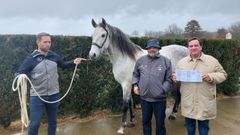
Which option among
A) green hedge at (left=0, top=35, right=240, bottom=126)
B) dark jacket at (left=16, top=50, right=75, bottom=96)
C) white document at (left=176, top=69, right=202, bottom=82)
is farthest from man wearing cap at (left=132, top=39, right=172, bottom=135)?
green hedge at (left=0, top=35, right=240, bottom=126)

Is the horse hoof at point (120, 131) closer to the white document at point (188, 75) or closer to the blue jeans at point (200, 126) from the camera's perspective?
the blue jeans at point (200, 126)

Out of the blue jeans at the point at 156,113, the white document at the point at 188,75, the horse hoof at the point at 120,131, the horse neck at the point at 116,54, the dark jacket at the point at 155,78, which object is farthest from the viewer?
the horse neck at the point at 116,54

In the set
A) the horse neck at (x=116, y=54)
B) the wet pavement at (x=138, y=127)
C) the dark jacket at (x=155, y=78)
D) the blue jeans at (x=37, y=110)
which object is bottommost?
the wet pavement at (x=138, y=127)

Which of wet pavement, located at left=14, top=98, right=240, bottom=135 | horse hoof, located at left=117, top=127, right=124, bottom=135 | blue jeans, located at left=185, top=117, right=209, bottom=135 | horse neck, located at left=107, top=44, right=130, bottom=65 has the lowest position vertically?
wet pavement, located at left=14, top=98, right=240, bottom=135

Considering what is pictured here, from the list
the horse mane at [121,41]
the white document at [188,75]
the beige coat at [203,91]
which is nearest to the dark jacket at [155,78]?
the white document at [188,75]

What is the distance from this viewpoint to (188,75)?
386 centimetres

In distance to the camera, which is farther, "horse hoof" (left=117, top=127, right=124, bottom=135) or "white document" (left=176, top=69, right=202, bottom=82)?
"horse hoof" (left=117, top=127, right=124, bottom=135)

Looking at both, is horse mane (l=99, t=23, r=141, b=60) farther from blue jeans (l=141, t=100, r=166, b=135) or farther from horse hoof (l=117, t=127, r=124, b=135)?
blue jeans (l=141, t=100, r=166, b=135)

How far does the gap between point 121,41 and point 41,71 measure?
2034 mm

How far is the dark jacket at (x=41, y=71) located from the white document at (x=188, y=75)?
1.69 m

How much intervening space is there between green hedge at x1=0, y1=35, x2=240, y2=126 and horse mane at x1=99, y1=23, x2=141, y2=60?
3.66 feet

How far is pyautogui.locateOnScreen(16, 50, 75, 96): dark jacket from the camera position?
3.95 metres

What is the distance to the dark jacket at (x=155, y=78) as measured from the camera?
4.10m

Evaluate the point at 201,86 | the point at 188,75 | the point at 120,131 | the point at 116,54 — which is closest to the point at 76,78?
the point at 116,54
